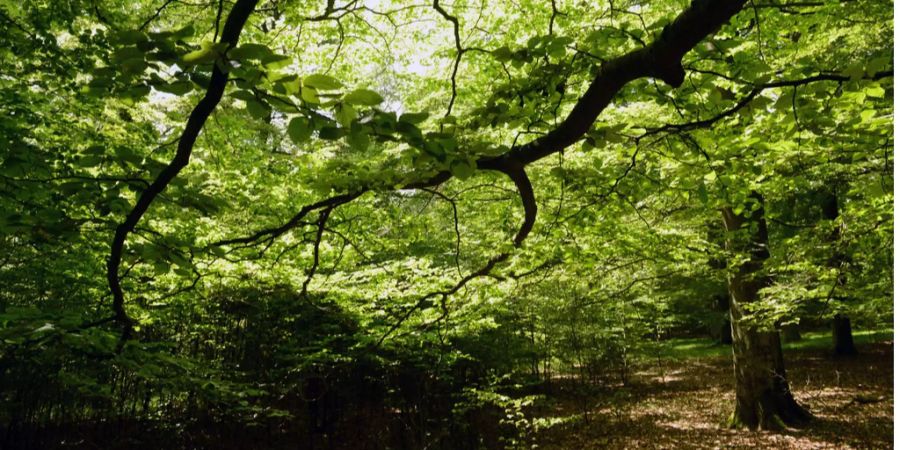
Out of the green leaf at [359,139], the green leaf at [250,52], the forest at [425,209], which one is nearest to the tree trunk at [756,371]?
the forest at [425,209]

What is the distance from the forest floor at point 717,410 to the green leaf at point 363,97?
20.2 ft

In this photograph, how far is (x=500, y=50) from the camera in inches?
84.4

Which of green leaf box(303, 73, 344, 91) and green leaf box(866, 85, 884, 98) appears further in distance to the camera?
green leaf box(866, 85, 884, 98)

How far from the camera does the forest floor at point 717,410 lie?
7.52 meters

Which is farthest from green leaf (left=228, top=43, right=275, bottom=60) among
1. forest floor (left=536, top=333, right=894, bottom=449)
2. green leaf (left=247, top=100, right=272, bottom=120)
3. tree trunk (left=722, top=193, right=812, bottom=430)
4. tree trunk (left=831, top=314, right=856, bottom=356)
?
tree trunk (left=831, top=314, right=856, bottom=356)

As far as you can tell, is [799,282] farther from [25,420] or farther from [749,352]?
[25,420]

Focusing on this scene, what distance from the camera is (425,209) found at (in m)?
7.21

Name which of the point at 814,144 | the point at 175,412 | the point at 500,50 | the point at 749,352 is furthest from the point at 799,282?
the point at 175,412

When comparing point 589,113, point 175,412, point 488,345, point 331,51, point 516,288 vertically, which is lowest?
point 175,412

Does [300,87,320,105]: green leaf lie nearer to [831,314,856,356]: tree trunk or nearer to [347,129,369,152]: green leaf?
[347,129,369,152]: green leaf

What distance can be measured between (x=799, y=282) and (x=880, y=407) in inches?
183

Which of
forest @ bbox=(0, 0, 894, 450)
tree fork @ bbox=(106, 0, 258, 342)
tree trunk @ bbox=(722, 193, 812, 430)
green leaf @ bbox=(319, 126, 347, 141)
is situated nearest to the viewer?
green leaf @ bbox=(319, 126, 347, 141)

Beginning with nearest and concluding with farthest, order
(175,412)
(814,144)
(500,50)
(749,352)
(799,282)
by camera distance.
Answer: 1. (500,50)
2. (814,144)
3. (799,282)
4. (749,352)
5. (175,412)

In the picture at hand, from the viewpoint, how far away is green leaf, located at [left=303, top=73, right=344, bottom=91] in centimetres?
108
